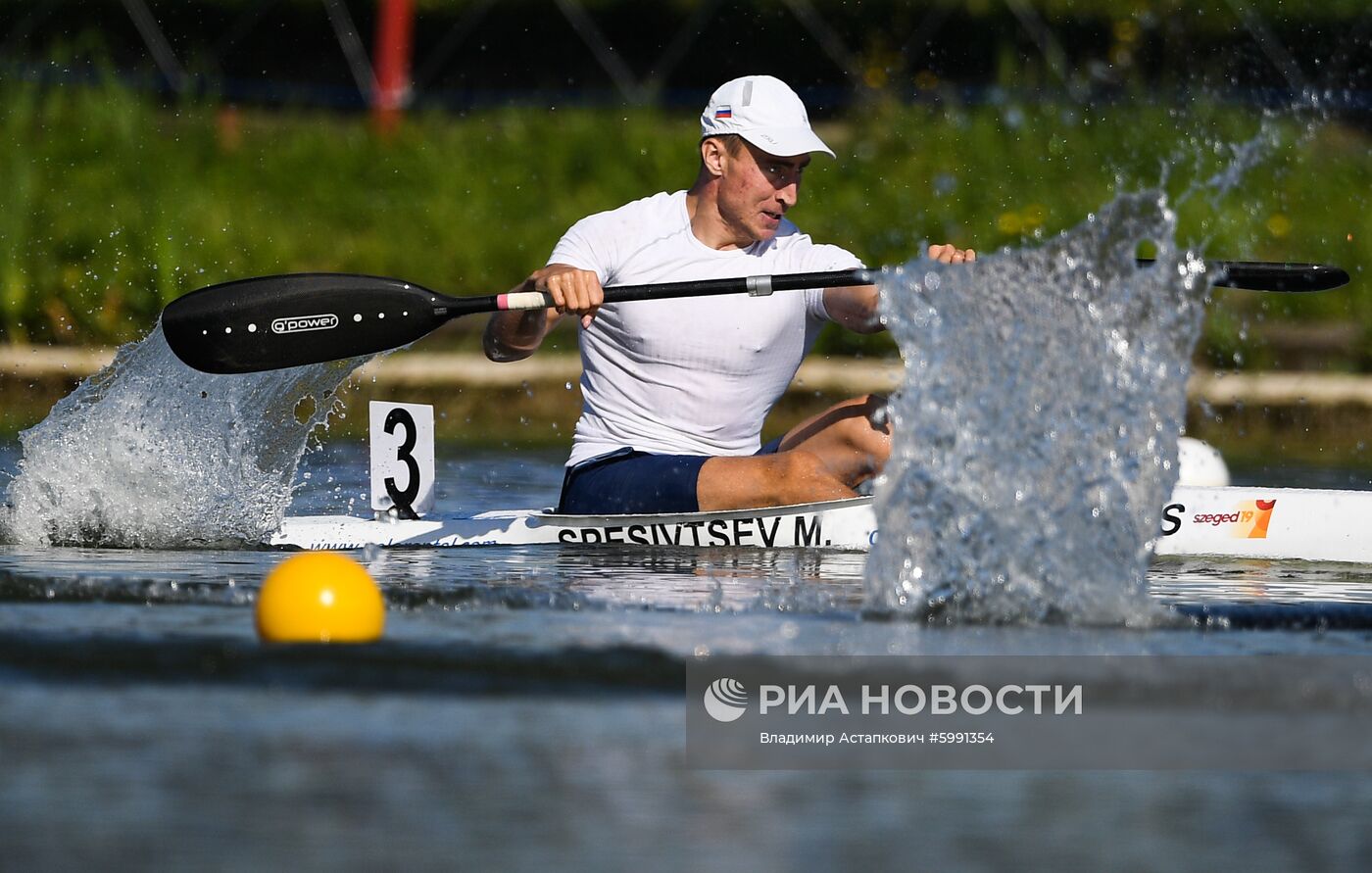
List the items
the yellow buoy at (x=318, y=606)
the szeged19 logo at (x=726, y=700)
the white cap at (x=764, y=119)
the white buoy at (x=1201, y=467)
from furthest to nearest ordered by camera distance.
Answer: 1. the white buoy at (x=1201, y=467)
2. the white cap at (x=764, y=119)
3. the yellow buoy at (x=318, y=606)
4. the szeged19 logo at (x=726, y=700)

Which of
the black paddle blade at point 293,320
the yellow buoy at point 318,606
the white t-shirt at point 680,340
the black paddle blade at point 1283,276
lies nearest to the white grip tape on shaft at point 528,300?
the white t-shirt at point 680,340

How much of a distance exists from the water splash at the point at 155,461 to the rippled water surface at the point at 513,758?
111cm

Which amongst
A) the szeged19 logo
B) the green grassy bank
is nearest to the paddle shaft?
the szeged19 logo

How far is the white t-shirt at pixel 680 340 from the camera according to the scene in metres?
6.27

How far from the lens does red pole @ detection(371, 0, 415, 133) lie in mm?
14672

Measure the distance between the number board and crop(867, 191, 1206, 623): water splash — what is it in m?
1.71

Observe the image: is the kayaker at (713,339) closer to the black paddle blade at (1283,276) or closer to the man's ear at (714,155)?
the man's ear at (714,155)

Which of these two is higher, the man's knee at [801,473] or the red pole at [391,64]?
the red pole at [391,64]

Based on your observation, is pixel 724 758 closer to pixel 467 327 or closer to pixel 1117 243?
pixel 1117 243

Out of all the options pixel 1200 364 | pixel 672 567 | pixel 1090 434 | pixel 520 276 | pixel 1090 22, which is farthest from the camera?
pixel 1090 22

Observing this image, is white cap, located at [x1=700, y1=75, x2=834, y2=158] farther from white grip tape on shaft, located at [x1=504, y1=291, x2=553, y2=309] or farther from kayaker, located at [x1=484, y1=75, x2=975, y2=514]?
white grip tape on shaft, located at [x1=504, y1=291, x2=553, y2=309]

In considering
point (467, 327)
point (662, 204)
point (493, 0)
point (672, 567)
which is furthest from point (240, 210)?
point (672, 567)

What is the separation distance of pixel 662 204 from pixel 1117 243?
163cm

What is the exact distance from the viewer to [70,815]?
329cm
